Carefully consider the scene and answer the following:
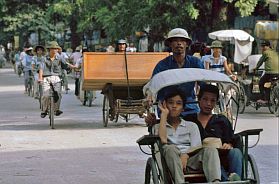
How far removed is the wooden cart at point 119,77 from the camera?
15.2 metres

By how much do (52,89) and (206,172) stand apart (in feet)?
31.4

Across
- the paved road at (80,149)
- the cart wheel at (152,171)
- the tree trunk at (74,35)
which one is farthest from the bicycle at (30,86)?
the tree trunk at (74,35)

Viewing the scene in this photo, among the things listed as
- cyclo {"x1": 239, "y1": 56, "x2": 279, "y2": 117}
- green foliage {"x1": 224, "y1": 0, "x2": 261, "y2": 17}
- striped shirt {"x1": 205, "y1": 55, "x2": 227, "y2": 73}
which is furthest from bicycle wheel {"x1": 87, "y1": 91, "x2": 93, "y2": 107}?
green foliage {"x1": 224, "y1": 0, "x2": 261, "y2": 17}

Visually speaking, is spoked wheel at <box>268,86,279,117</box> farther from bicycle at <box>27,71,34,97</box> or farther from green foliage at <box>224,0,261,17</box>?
green foliage at <box>224,0,261,17</box>

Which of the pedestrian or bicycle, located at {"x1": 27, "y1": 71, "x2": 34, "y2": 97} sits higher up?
the pedestrian

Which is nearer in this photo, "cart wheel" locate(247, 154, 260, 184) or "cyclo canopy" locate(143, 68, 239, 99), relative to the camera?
"cart wheel" locate(247, 154, 260, 184)

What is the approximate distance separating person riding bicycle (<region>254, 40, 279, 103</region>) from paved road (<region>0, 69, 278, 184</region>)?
535 millimetres

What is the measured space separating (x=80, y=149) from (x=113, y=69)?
11.4ft

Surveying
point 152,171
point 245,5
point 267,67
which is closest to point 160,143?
point 152,171

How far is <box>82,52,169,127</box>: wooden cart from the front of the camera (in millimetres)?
15242

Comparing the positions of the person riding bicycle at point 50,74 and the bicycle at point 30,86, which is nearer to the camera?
the person riding bicycle at point 50,74

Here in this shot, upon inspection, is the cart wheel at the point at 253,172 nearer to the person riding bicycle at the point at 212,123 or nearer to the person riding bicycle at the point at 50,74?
the person riding bicycle at the point at 212,123

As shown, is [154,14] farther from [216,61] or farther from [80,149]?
[80,149]

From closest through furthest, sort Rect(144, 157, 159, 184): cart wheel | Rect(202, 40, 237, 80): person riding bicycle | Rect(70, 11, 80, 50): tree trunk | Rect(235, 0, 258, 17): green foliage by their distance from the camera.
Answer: Rect(144, 157, 159, 184): cart wheel
Rect(202, 40, 237, 80): person riding bicycle
Rect(235, 0, 258, 17): green foliage
Rect(70, 11, 80, 50): tree trunk
